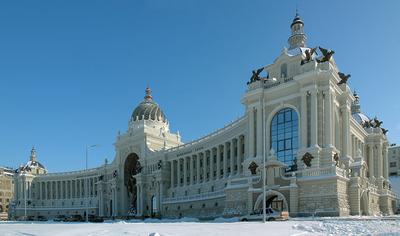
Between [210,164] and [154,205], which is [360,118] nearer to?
[210,164]

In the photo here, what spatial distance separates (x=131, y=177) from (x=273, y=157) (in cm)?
6294

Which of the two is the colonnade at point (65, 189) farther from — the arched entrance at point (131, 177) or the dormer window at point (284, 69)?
the dormer window at point (284, 69)

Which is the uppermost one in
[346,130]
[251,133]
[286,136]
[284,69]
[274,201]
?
[284,69]

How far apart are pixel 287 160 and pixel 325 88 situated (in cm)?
1150

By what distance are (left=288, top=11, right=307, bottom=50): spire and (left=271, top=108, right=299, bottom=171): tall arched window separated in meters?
15.5

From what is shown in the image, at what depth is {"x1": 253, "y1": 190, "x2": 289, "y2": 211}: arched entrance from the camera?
55.0 m

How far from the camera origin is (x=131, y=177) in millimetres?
111750

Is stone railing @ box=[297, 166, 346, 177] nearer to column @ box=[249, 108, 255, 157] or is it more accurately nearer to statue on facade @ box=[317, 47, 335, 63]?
column @ box=[249, 108, 255, 157]

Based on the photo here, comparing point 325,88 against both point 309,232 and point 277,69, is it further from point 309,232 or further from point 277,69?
point 309,232

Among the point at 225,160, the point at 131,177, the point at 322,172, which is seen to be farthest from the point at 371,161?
the point at 131,177

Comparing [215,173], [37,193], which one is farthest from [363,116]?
[37,193]

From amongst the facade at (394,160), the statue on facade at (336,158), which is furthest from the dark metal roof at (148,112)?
the facade at (394,160)

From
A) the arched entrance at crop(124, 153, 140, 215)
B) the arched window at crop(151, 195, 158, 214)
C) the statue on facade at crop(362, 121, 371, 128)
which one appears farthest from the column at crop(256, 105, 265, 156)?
the arched entrance at crop(124, 153, 140, 215)

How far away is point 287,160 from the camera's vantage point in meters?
62.5
